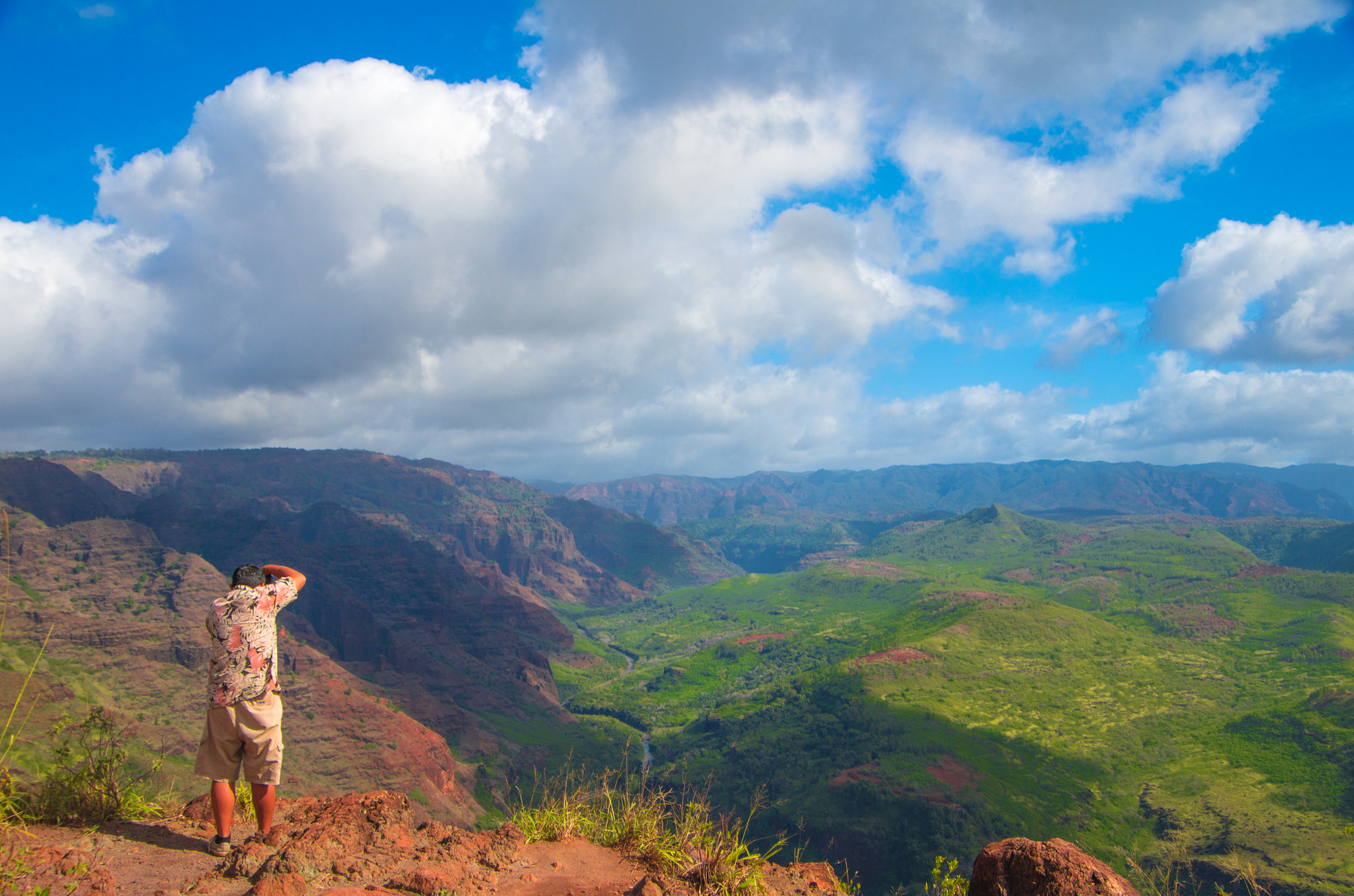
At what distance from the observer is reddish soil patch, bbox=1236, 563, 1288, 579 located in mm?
142325

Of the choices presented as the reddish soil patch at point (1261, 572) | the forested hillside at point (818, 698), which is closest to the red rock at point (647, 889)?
the forested hillside at point (818, 698)

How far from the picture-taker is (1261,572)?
479 feet

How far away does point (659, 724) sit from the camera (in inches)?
4168

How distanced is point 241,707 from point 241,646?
0.66 metres

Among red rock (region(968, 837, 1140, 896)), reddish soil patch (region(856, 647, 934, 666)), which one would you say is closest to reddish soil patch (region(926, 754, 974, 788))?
reddish soil patch (region(856, 647, 934, 666))

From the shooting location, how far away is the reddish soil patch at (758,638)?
511 feet

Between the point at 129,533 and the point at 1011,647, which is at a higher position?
the point at 129,533

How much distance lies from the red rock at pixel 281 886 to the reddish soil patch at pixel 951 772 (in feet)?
224

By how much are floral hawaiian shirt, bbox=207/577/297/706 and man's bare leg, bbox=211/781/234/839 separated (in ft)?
2.87

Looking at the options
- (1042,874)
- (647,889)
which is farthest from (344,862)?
(1042,874)

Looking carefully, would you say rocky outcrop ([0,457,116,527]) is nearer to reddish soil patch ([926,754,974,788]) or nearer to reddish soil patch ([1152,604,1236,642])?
reddish soil patch ([926,754,974,788])

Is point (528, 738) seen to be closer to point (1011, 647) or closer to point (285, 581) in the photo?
point (1011, 647)

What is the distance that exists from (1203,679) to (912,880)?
240 ft

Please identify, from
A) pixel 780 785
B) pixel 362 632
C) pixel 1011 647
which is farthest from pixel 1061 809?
pixel 362 632
